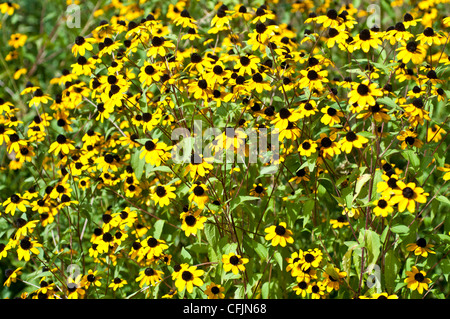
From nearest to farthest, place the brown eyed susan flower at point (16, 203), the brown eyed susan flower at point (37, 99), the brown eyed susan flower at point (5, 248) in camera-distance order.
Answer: the brown eyed susan flower at point (5, 248) → the brown eyed susan flower at point (16, 203) → the brown eyed susan flower at point (37, 99)

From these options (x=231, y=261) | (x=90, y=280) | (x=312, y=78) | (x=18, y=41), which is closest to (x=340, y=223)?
(x=231, y=261)

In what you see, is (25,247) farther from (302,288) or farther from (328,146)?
(328,146)

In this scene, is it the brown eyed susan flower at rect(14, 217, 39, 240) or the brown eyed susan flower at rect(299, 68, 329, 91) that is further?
the brown eyed susan flower at rect(14, 217, 39, 240)

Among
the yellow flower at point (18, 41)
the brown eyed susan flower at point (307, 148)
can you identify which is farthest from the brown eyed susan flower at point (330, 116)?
the yellow flower at point (18, 41)

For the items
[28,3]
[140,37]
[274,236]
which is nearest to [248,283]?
[274,236]

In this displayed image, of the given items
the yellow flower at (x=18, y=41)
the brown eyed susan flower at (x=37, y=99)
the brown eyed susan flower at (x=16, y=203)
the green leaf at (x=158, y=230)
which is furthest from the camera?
the yellow flower at (x=18, y=41)

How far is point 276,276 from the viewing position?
2.71 meters

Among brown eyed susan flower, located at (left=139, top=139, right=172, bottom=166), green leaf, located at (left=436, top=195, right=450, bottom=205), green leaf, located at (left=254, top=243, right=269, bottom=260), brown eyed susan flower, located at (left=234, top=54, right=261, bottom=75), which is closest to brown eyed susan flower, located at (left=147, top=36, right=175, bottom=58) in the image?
brown eyed susan flower, located at (left=234, top=54, right=261, bottom=75)

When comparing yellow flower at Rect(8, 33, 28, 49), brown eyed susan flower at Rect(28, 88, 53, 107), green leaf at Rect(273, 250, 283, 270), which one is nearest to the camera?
green leaf at Rect(273, 250, 283, 270)

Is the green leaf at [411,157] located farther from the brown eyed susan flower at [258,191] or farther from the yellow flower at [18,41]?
the yellow flower at [18,41]

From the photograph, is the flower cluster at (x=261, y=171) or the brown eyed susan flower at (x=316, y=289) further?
the brown eyed susan flower at (x=316, y=289)

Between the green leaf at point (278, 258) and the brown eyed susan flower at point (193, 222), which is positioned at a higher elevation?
the brown eyed susan flower at point (193, 222)

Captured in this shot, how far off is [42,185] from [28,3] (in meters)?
4.87

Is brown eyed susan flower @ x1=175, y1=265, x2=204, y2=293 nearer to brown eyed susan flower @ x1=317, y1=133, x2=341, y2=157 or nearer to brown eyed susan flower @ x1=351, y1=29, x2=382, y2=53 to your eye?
brown eyed susan flower @ x1=317, y1=133, x2=341, y2=157
